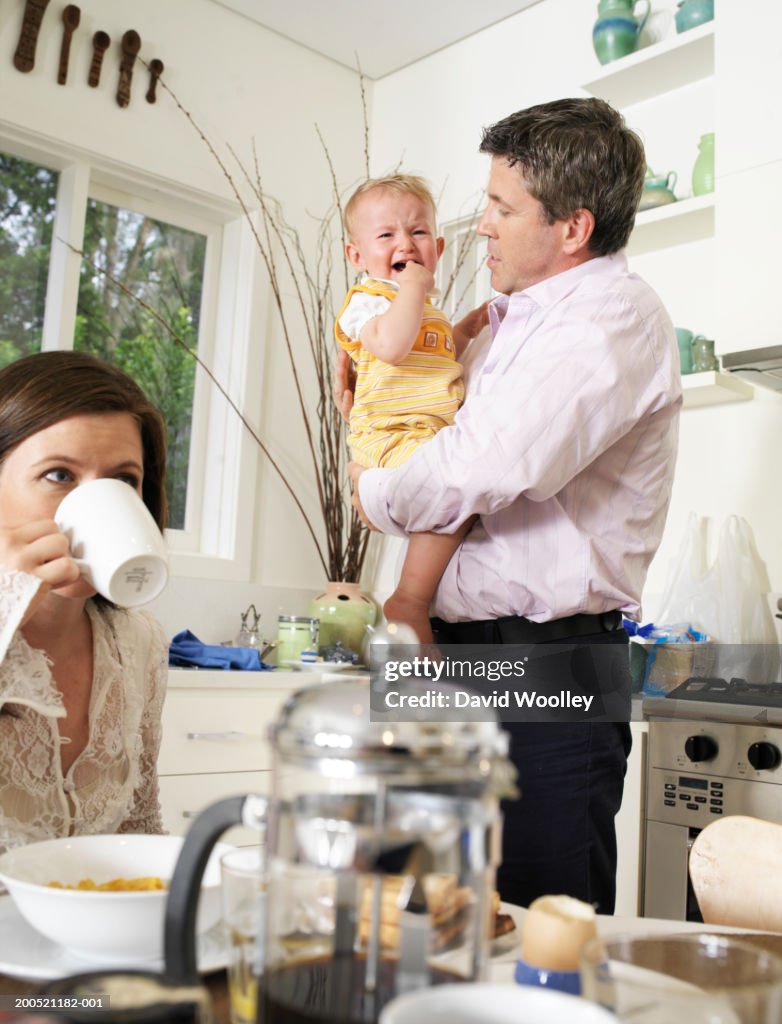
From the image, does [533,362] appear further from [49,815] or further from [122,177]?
[122,177]

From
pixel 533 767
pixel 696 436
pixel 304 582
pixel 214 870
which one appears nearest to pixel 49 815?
pixel 214 870

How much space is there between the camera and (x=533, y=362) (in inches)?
52.1

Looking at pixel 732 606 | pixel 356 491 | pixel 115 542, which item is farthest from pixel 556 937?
pixel 732 606

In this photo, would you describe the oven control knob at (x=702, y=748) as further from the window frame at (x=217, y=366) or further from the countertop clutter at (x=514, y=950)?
the window frame at (x=217, y=366)

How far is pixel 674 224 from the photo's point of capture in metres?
2.87

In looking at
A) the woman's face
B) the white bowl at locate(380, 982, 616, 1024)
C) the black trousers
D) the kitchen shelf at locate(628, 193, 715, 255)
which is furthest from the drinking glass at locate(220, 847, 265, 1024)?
the kitchen shelf at locate(628, 193, 715, 255)

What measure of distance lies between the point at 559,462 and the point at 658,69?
6.97 feet

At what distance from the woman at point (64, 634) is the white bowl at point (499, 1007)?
63 cm

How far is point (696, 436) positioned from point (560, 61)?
1344 mm

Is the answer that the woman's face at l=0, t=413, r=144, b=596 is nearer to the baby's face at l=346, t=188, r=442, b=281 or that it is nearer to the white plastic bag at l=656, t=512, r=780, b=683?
the baby's face at l=346, t=188, r=442, b=281

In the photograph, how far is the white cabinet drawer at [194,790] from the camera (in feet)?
8.13

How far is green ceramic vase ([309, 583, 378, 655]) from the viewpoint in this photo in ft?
10.6

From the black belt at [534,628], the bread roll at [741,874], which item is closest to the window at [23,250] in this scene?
the black belt at [534,628]

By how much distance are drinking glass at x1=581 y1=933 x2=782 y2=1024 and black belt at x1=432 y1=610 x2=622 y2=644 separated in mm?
785
